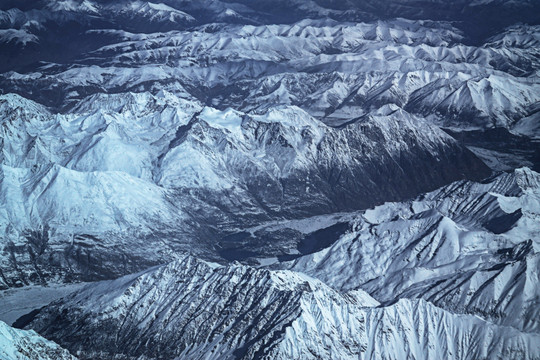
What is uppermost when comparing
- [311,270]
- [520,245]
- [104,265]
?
[520,245]

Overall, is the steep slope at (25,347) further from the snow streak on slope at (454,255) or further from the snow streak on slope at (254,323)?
the snow streak on slope at (454,255)

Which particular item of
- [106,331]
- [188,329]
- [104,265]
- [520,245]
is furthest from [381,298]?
[104,265]

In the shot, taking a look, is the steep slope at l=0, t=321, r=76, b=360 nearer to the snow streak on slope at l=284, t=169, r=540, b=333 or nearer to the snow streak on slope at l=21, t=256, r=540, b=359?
the snow streak on slope at l=21, t=256, r=540, b=359

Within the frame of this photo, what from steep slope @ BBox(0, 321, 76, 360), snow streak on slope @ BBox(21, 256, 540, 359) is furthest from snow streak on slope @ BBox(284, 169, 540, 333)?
steep slope @ BBox(0, 321, 76, 360)

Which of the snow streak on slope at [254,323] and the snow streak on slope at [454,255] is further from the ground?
the snow streak on slope at [254,323]

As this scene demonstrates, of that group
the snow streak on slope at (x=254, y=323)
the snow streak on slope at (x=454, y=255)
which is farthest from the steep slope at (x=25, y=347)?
the snow streak on slope at (x=454, y=255)

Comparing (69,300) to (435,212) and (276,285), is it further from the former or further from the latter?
(435,212)

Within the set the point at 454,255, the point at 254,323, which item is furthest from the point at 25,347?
the point at 454,255
